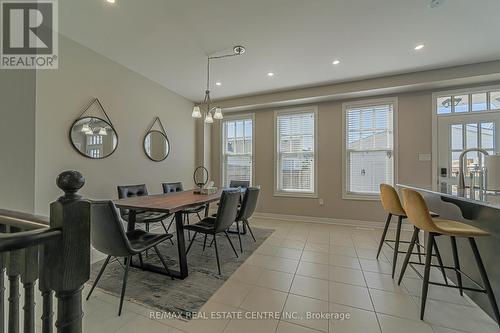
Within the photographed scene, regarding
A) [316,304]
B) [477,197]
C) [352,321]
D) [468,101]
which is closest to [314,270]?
[316,304]

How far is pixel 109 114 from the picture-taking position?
10.5ft

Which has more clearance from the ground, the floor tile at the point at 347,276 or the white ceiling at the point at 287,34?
the white ceiling at the point at 287,34

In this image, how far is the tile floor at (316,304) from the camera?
1.56 metres

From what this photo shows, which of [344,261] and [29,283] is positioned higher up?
[29,283]

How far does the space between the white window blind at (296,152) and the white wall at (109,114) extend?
7.78 ft

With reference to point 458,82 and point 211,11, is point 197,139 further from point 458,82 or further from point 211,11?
point 458,82

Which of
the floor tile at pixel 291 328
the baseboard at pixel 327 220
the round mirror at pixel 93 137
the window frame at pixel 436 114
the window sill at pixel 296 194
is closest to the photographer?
the floor tile at pixel 291 328

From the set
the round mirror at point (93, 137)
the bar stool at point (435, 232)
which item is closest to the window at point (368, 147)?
the bar stool at point (435, 232)

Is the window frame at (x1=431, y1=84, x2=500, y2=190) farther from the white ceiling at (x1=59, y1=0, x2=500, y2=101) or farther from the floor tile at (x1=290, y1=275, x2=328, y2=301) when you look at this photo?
the floor tile at (x1=290, y1=275, x2=328, y2=301)

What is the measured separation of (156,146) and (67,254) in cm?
368

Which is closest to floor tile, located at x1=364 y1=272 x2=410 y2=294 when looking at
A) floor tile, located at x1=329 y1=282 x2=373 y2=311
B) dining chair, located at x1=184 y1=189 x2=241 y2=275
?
floor tile, located at x1=329 y1=282 x2=373 y2=311

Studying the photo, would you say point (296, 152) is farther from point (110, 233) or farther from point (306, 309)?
point (110, 233)

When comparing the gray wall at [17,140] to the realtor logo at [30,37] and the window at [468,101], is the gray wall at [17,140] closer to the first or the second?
the realtor logo at [30,37]

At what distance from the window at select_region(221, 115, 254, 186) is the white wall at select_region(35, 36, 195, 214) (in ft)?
4.05
